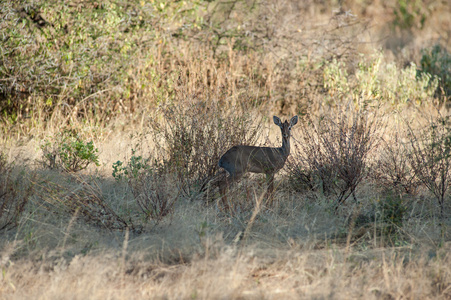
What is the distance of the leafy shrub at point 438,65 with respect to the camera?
11.3 m

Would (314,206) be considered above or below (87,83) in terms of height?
below

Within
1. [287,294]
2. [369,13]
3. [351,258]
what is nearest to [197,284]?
[287,294]

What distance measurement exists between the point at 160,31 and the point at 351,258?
22.1 feet

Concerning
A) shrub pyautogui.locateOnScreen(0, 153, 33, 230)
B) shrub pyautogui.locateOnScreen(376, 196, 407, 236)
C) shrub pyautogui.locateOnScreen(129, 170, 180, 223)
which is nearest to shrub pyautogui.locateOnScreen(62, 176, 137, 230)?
shrub pyautogui.locateOnScreen(129, 170, 180, 223)

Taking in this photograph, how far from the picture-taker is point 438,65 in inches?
465

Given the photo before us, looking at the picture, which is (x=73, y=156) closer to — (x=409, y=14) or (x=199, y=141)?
(x=199, y=141)

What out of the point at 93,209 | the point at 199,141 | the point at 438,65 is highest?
the point at 438,65

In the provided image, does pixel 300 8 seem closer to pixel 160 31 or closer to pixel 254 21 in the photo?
pixel 254 21

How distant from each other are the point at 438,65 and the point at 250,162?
8372 millimetres

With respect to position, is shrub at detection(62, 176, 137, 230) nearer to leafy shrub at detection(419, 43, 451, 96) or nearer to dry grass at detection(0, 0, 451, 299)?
dry grass at detection(0, 0, 451, 299)

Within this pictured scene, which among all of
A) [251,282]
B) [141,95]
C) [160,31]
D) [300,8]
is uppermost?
[300,8]

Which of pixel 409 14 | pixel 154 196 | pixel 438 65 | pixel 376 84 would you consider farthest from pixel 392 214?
pixel 409 14

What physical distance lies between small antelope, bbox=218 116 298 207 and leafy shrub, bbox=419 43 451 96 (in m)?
7.21

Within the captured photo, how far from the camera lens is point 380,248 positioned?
14.2ft
